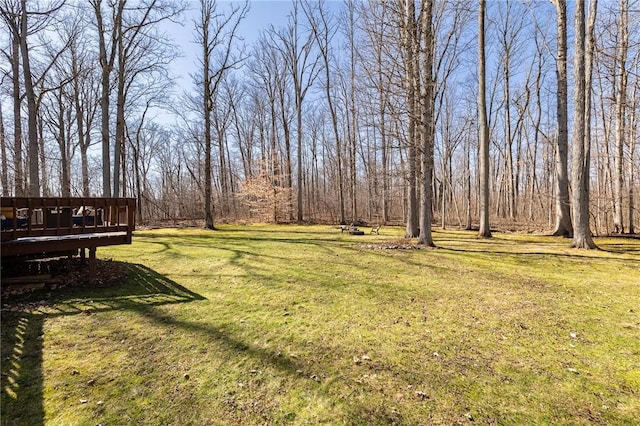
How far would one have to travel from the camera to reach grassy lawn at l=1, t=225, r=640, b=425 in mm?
2135

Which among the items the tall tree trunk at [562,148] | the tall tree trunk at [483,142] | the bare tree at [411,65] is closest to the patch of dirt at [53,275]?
the bare tree at [411,65]

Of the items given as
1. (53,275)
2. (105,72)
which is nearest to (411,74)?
(53,275)

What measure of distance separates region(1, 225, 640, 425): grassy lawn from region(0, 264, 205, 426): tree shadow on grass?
0.06 feet

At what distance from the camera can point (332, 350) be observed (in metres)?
2.95

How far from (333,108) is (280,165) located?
579cm

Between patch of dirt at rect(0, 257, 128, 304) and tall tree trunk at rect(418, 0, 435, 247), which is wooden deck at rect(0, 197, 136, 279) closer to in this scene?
patch of dirt at rect(0, 257, 128, 304)

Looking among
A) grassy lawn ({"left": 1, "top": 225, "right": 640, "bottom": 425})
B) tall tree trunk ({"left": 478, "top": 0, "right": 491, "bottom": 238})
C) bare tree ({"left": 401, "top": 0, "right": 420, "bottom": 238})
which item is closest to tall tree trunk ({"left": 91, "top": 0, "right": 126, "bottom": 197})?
grassy lawn ({"left": 1, "top": 225, "right": 640, "bottom": 425})

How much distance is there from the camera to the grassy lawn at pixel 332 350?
213 cm

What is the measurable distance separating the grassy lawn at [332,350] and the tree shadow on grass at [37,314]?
2 centimetres

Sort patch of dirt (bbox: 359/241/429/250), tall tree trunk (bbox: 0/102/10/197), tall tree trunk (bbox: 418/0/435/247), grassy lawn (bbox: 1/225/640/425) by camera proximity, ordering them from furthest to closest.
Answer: tall tree trunk (bbox: 0/102/10/197) < patch of dirt (bbox: 359/241/429/250) < tall tree trunk (bbox: 418/0/435/247) < grassy lawn (bbox: 1/225/640/425)

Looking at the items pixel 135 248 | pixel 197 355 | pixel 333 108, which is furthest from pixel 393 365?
pixel 333 108

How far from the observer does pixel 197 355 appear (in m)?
2.90

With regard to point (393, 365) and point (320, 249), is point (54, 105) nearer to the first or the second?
point (320, 249)

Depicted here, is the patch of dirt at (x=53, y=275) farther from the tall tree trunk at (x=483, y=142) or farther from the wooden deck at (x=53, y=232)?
the tall tree trunk at (x=483, y=142)
